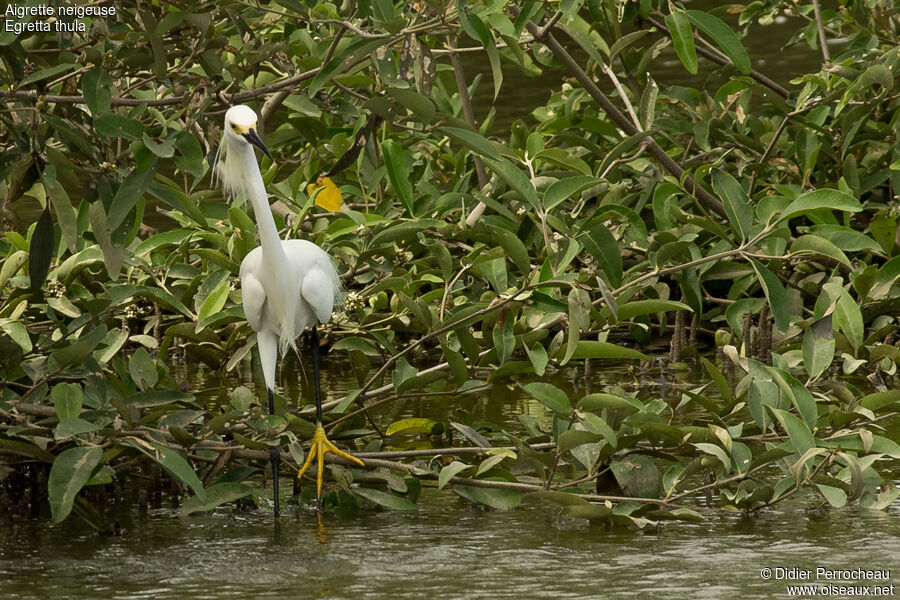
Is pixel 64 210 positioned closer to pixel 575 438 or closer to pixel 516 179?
pixel 516 179

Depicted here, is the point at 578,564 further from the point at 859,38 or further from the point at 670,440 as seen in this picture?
the point at 859,38

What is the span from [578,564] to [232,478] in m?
1.17

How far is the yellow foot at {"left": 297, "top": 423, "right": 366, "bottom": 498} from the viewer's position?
3768 mm

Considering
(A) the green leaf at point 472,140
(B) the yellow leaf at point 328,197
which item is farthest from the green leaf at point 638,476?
(B) the yellow leaf at point 328,197

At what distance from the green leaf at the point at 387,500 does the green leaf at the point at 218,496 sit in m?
0.35

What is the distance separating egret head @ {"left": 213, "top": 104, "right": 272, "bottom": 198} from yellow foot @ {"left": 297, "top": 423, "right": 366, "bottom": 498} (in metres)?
0.83

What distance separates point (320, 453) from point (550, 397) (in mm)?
800

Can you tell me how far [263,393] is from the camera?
5.37 metres

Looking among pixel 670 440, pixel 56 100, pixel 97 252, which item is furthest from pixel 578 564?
pixel 97 252

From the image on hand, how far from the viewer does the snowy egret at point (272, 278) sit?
378 cm

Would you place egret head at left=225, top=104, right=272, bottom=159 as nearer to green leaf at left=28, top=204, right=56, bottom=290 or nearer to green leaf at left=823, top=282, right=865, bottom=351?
green leaf at left=28, top=204, right=56, bottom=290

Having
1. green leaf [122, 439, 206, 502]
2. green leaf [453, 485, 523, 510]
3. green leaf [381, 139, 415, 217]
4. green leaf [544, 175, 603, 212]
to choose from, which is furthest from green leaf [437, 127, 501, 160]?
green leaf [381, 139, 415, 217]

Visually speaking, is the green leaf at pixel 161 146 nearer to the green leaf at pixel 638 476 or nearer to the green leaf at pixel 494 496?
the green leaf at pixel 494 496

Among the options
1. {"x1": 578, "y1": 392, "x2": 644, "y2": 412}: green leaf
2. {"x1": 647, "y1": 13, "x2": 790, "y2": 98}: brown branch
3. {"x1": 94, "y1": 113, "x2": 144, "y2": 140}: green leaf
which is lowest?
{"x1": 578, "y1": 392, "x2": 644, "y2": 412}: green leaf
